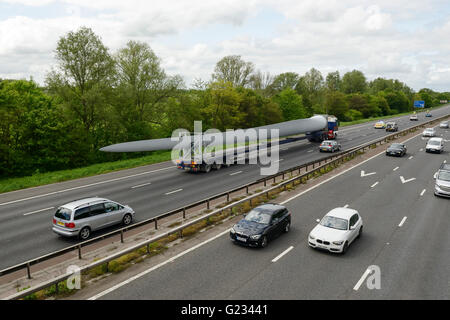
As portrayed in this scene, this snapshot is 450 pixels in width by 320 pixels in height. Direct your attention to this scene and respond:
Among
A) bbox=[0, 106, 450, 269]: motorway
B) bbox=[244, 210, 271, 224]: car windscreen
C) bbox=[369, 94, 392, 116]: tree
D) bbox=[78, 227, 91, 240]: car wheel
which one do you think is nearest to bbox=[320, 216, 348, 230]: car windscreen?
bbox=[244, 210, 271, 224]: car windscreen

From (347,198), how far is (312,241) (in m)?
8.94

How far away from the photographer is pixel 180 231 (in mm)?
14656

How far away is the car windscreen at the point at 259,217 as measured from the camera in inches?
564

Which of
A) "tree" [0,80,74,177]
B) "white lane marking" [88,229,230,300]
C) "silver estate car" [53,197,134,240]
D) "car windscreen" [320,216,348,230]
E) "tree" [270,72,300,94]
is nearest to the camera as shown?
"white lane marking" [88,229,230,300]

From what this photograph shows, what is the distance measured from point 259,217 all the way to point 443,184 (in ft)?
47.7

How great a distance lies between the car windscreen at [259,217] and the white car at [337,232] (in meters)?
2.05

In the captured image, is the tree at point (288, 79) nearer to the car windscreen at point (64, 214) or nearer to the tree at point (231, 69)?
the tree at point (231, 69)

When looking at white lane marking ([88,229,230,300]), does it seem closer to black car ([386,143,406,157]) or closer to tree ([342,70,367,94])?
black car ([386,143,406,157])

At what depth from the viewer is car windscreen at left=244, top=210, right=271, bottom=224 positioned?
14.3m

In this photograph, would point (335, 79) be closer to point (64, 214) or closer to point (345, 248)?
point (345, 248)

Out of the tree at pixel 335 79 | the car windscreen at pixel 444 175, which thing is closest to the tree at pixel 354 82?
the tree at pixel 335 79
